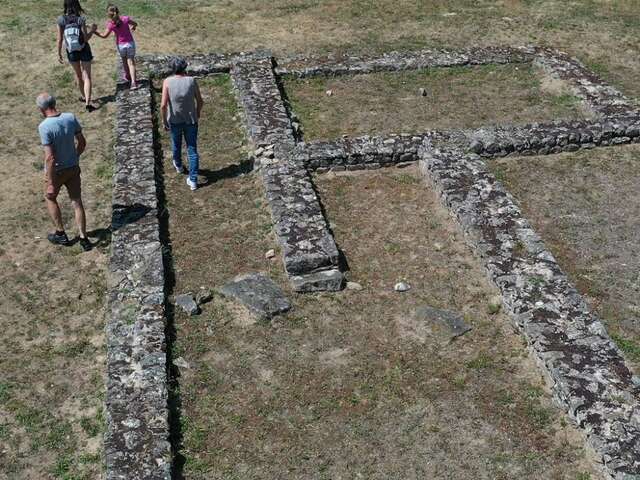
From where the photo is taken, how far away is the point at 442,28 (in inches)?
682

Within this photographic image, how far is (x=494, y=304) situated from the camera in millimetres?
8656

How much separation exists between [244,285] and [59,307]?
2.10 metres

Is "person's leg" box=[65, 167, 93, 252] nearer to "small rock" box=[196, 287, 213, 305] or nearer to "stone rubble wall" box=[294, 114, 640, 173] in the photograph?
"small rock" box=[196, 287, 213, 305]

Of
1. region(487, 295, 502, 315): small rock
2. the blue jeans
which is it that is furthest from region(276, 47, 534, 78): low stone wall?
region(487, 295, 502, 315): small rock

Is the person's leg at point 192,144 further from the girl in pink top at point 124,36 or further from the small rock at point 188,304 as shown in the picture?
the girl in pink top at point 124,36

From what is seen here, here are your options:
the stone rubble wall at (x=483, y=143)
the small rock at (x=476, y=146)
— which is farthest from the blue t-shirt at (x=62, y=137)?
the small rock at (x=476, y=146)

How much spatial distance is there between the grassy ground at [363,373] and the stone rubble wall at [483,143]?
131cm

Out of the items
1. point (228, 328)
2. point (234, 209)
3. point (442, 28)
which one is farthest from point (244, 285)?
point (442, 28)

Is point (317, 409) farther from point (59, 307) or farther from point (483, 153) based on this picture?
point (483, 153)

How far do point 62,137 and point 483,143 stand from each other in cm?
612

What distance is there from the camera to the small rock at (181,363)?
25.6 feet

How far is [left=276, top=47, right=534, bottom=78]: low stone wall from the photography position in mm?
14617

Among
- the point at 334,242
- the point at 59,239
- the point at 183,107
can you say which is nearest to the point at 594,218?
the point at 334,242

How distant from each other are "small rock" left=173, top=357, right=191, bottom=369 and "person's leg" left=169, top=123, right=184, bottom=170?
13.1 ft
